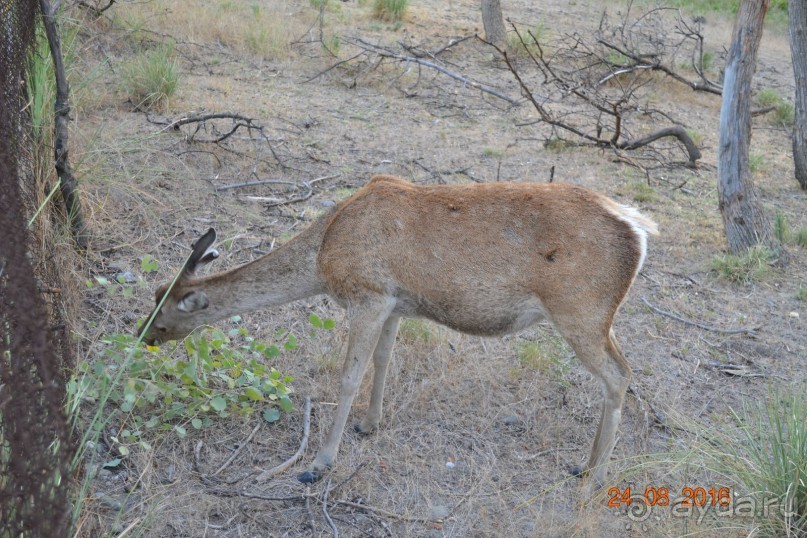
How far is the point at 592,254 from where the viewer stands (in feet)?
14.9

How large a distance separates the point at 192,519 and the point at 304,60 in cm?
919

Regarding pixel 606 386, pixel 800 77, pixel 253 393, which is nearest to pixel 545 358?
pixel 606 386

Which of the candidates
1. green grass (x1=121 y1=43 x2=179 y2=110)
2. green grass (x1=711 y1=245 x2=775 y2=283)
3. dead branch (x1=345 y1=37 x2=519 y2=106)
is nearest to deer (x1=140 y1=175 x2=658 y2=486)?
green grass (x1=711 y1=245 x2=775 y2=283)

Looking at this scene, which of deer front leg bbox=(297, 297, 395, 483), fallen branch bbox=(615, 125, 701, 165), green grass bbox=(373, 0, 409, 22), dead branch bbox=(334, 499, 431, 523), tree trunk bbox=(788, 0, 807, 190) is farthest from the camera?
green grass bbox=(373, 0, 409, 22)

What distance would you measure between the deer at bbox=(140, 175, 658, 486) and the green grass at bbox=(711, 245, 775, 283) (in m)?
3.14

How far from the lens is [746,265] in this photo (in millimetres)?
7535

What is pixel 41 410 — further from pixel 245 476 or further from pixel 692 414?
pixel 692 414

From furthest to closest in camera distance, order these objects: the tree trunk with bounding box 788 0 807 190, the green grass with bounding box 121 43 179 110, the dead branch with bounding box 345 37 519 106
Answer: the dead branch with bounding box 345 37 519 106 < the tree trunk with bounding box 788 0 807 190 < the green grass with bounding box 121 43 179 110

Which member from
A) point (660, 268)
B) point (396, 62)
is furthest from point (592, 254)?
point (396, 62)

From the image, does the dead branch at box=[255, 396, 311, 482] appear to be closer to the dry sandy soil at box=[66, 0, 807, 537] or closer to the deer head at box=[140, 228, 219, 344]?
Answer: the dry sandy soil at box=[66, 0, 807, 537]

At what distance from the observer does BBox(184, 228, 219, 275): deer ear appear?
478 cm

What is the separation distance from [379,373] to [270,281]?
3.01 feet

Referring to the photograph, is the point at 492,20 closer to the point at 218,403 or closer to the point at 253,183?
the point at 253,183
